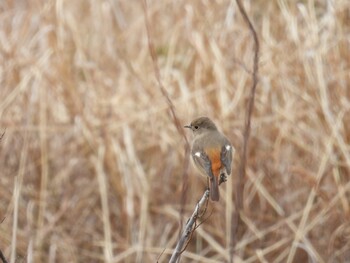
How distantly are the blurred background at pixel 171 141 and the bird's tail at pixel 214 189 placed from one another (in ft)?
4.34

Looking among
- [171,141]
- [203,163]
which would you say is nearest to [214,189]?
[203,163]

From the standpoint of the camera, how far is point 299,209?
14.1ft

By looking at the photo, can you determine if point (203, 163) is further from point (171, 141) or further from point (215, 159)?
point (171, 141)

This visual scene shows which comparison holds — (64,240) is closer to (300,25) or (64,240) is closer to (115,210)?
(115,210)


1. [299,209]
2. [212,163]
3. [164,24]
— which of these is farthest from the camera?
[164,24]

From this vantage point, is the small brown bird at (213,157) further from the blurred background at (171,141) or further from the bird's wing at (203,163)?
the blurred background at (171,141)

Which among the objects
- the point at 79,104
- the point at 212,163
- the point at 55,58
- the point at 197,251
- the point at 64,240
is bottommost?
the point at 197,251

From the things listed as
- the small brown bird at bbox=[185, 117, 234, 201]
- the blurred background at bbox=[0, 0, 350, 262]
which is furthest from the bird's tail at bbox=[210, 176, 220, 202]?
the blurred background at bbox=[0, 0, 350, 262]

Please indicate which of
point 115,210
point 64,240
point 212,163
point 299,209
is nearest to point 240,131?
point 299,209

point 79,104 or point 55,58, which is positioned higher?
point 55,58

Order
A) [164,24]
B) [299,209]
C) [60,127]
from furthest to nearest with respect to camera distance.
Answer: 1. [164,24]
2. [60,127]
3. [299,209]

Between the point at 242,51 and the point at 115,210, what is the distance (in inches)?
45.3

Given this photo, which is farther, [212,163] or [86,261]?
[86,261]

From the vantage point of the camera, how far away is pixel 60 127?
4.58 metres
